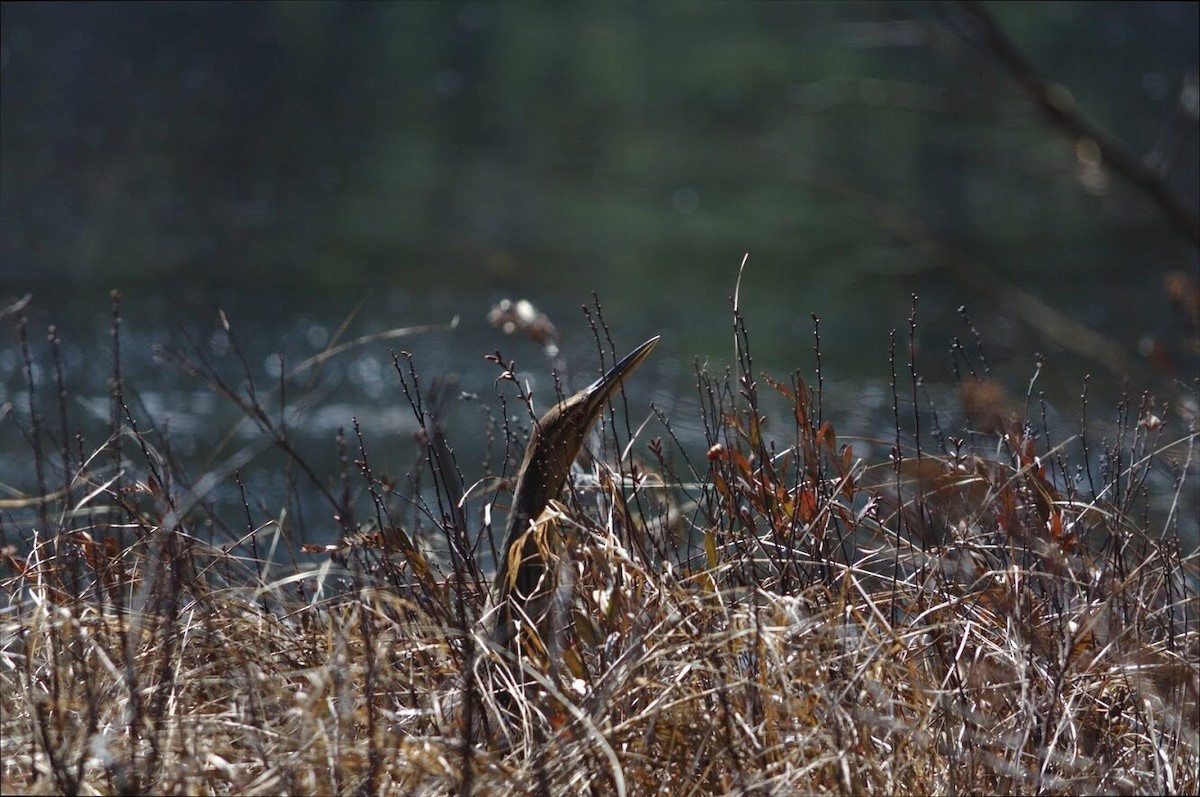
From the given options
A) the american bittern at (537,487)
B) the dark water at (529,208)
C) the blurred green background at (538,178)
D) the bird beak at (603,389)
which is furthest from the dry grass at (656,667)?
the blurred green background at (538,178)

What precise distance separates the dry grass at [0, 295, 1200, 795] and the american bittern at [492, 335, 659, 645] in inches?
2.3

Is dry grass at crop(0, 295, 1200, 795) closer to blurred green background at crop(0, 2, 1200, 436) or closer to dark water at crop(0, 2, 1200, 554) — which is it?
dark water at crop(0, 2, 1200, 554)

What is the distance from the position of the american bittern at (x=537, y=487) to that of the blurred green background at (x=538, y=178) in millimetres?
4096

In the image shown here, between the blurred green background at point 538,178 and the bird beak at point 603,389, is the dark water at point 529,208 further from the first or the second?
the bird beak at point 603,389

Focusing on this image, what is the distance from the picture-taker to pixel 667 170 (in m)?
19.5

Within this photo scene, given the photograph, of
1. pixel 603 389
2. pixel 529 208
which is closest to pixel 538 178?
pixel 529 208

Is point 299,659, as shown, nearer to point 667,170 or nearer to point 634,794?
point 634,794

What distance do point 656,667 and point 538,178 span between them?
16.0 metres

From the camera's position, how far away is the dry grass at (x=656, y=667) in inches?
87.0

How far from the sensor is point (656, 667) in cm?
254

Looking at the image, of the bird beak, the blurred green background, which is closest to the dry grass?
the bird beak

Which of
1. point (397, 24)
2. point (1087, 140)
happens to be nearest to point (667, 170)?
point (397, 24)

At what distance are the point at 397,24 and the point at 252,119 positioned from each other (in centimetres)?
535

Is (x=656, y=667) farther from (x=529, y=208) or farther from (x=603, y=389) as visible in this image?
(x=529, y=208)
